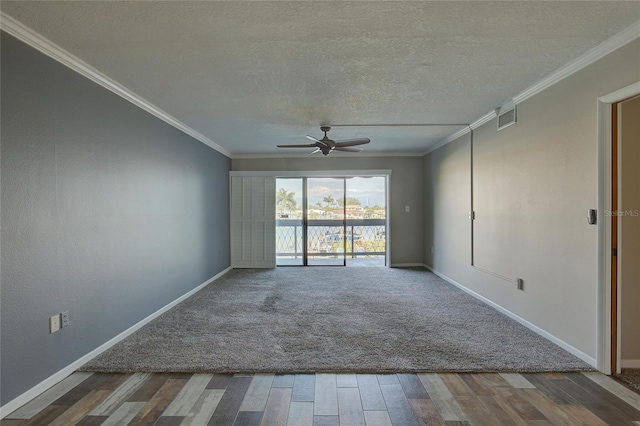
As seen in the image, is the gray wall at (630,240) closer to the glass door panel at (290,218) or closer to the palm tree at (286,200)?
the glass door panel at (290,218)

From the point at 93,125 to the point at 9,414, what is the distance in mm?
2039

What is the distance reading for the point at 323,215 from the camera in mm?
6707

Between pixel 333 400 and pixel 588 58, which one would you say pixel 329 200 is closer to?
pixel 588 58

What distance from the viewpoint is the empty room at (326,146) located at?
6.05 feet

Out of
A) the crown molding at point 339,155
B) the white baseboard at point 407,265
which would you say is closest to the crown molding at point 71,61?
the crown molding at point 339,155

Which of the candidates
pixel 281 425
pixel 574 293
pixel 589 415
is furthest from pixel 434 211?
pixel 281 425

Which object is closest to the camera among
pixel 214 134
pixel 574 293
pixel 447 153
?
pixel 574 293

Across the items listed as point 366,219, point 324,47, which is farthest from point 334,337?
point 366,219

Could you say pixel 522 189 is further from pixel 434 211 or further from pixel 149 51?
pixel 149 51

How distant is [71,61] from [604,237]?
13.5 ft

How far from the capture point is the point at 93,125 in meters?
2.55

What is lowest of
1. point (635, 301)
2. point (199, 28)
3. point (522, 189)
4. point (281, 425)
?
point (281, 425)

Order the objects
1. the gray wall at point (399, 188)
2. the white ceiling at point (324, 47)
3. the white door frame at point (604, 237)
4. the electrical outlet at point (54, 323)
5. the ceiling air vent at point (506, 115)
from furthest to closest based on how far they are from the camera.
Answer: the gray wall at point (399, 188) < the ceiling air vent at point (506, 115) < the white door frame at point (604, 237) < the electrical outlet at point (54, 323) < the white ceiling at point (324, 47)

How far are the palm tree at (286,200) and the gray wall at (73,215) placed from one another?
2.78 metres
